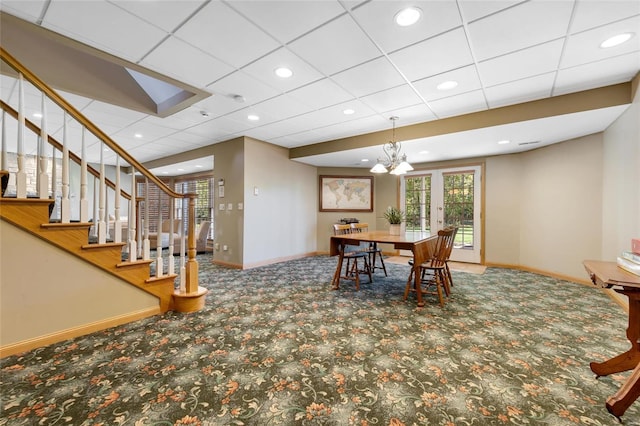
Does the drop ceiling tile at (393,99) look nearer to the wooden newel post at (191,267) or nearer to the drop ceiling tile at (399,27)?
the drop ceiling tile at (399,27)

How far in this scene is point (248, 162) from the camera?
5094 millimetres

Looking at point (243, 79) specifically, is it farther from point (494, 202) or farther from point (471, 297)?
point (494, 202)

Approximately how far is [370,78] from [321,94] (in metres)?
0.66

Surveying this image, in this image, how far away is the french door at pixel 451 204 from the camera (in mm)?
5699

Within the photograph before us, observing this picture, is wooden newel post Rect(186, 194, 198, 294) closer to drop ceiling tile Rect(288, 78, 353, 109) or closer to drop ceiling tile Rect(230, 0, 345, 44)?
drop ceiling tile Rect(288, 78, 353, 109)

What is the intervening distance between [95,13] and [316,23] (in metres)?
1.65

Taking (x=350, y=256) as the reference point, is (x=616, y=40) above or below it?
above

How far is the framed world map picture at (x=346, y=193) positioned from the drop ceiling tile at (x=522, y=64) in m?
4.27

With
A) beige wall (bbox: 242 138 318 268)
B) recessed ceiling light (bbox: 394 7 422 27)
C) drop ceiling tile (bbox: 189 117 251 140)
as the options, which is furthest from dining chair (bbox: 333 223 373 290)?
recessed ceiling light (bbox: 394 7 422 27)

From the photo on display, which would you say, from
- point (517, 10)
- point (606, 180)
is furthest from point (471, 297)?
point (517, 10)

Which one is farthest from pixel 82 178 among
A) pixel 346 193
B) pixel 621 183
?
pixel 621 183

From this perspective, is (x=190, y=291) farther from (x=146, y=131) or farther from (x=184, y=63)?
(x=146, y=131)

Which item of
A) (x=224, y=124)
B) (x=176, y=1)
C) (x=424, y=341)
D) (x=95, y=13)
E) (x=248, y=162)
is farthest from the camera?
(x=248, y=162)

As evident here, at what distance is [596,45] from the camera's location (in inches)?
88.4
